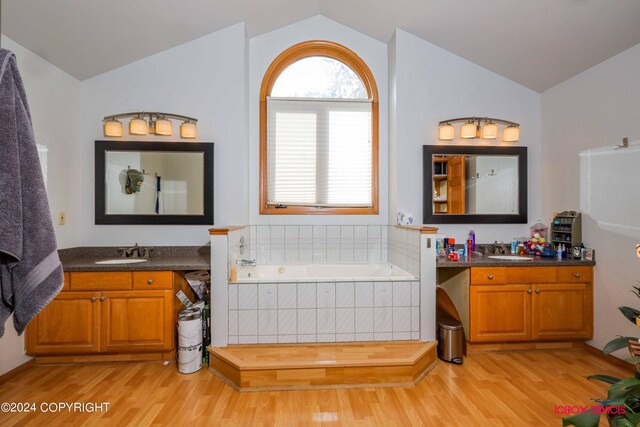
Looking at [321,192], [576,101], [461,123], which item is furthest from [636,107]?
[321,192]

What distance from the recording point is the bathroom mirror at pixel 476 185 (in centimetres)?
338

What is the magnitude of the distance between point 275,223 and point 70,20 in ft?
7.53

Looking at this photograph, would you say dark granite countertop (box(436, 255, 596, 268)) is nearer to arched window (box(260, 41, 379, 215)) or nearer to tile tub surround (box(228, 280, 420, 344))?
tile tub surround (box(228, 280, 420, 344))

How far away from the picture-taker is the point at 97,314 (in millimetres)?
2531

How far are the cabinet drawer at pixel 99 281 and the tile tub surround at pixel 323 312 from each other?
81cm

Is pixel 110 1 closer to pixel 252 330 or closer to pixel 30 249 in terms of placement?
pixel 30 249

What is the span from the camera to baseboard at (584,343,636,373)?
246cm

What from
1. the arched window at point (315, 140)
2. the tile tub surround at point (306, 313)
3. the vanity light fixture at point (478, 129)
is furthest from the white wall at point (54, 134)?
the vanity light fixture at point (478, 129)

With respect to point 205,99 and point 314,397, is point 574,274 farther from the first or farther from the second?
point 205,99

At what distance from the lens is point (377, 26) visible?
3.36 meters

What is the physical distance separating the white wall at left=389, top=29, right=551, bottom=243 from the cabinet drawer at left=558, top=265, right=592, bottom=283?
67cm

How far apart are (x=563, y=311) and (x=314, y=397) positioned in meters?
2.22

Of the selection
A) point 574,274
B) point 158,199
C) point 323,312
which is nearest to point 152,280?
point 158,199

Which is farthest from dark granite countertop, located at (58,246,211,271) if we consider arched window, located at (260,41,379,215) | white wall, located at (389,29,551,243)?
white wall, located at (389,29,551,243)
